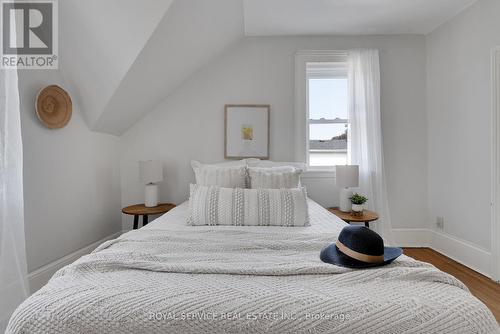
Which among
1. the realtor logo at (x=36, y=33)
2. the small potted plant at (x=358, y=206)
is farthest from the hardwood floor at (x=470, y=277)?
the realtor logo at (x=36, y=33)

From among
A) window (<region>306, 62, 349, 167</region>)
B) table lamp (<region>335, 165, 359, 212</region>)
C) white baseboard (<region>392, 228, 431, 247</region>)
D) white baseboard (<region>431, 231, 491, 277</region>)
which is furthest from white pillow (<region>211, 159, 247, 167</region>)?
white baseboard (<region>431, 231, 491, 277</region>)

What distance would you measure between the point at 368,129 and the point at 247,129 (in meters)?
1.37

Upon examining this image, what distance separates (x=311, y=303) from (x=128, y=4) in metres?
2.32

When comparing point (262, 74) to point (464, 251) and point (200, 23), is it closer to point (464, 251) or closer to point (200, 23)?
point (200, 23)

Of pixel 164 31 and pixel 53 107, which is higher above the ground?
pixel 164 31

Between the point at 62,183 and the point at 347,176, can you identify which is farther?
the point at 347,176

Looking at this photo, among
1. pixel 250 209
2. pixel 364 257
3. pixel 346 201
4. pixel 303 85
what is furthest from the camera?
pixel 303 85

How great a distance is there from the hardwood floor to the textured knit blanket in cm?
142

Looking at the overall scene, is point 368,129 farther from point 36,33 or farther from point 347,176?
point 36,33

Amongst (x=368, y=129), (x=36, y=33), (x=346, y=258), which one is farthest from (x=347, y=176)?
(x=36, y=33)

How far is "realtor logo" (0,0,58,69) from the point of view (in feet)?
6.79

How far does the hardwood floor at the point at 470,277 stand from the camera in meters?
2.18

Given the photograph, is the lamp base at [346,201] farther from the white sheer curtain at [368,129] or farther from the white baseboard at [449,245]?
the white baseboard at [449,245]

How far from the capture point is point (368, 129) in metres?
3.24
